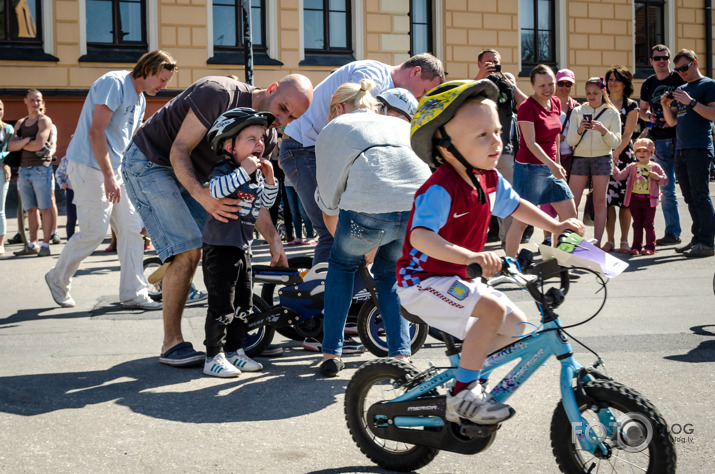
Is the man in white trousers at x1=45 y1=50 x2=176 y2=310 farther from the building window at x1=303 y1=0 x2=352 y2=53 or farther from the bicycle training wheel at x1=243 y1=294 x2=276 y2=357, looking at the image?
the building window at x1=303 y1=0 x2=352 y2=53

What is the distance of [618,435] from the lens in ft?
10.5

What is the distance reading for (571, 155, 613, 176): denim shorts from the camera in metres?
9.94

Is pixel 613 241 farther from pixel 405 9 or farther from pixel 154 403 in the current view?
pixel 405 9

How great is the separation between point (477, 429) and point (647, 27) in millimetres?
24014

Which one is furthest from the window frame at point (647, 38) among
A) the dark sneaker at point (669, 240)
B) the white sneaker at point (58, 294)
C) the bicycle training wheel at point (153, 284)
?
the white sneaker at point (58, 294)

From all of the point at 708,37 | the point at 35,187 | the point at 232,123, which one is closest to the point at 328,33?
the point at 708,37

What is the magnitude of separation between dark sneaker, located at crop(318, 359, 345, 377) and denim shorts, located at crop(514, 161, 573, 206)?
4017 millimetres

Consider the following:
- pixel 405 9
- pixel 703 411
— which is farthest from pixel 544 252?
pixel 405 9

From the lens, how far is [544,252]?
3.39 m

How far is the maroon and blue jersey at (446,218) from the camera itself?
11.5 feet

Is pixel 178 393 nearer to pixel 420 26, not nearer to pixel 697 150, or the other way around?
pixel 697 150

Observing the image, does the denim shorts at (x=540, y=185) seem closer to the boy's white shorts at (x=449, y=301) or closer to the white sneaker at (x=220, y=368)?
the white sneaker at (x=220, y=368)

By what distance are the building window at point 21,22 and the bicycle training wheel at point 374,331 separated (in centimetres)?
1619

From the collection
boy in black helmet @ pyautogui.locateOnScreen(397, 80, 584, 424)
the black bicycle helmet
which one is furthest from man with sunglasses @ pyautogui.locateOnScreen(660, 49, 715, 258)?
boy in black helmet @ pyautogui.locateOnScreen(397, 80, 584, 424)
